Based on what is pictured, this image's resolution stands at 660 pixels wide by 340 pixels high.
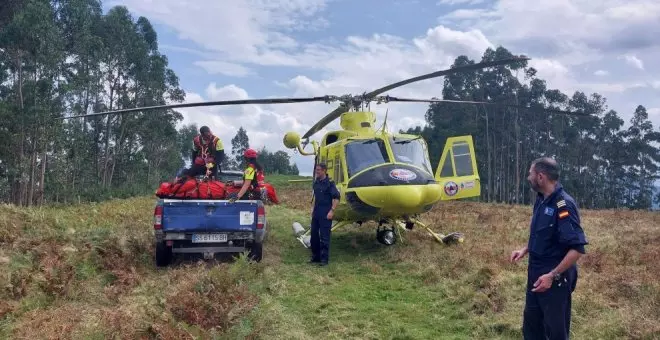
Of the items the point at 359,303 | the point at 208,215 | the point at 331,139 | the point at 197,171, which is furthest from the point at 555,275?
the point at 331,139

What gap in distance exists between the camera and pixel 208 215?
27.8ft

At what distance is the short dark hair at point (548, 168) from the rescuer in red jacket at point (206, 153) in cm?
671

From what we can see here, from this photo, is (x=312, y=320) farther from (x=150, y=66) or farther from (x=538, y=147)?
(x=538, y=147)

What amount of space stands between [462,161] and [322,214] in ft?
10.2

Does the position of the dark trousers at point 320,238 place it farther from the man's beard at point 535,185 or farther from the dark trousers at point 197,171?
the man's beard at point 535,185

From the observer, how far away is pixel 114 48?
119 feet

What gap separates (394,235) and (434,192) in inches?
63.3

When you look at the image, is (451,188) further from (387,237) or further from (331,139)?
(331,139)

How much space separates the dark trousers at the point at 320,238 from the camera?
9148 mm

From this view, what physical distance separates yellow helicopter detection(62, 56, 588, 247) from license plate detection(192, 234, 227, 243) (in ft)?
7.35

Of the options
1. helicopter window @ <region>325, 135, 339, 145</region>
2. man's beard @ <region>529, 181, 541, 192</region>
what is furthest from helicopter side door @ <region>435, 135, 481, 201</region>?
man's beard @ <region>529, 181, 541, 192</region>

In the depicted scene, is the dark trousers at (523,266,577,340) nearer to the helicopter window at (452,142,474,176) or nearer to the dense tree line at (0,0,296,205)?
the helicopter window at (452,142,474,176)

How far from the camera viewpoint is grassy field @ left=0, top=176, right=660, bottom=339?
5191 millimetres

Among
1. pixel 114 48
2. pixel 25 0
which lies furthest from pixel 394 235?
pixel 114 48
